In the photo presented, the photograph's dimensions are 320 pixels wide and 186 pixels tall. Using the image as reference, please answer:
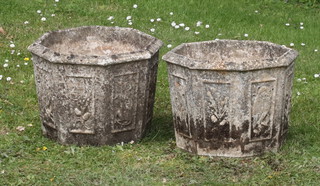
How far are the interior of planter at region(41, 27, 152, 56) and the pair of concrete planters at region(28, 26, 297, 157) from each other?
0.41 meters

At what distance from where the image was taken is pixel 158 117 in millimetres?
7500

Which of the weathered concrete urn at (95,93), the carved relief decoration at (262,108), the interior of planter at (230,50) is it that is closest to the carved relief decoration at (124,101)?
the weathered concrete urn at (95,93)

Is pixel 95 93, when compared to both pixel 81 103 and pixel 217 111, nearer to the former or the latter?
pixel 81 103

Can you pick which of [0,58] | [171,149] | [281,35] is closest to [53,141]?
[171,149]

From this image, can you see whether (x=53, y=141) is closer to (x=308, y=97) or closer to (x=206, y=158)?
(x=206, y=158)

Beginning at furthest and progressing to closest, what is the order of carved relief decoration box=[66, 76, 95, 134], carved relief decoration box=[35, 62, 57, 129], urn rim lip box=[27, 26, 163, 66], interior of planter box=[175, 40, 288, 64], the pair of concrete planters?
interior of planter box=[175, 40, 288, 64], carved relief decoration box=[35, 62, 57, 129], carved relief decoration box=[66, 76, 95, 134], urn rim lip box=[27, 26, 163, 66], the pair of concrete planters

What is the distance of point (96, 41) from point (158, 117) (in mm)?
932

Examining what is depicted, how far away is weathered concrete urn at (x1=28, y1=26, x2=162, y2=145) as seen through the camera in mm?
6320

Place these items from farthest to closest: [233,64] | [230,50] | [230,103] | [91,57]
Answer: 1. [230,50]
2. [91,57]
3. [230,103]
4. [233,64]

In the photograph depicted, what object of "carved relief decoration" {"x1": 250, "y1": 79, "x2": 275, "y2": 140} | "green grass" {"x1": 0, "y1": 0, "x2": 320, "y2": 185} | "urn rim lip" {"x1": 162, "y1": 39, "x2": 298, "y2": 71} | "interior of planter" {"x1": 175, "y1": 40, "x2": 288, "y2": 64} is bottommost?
"green grass" {"x1": 0, "y1": 0, "x2": 320, "y2": 185}

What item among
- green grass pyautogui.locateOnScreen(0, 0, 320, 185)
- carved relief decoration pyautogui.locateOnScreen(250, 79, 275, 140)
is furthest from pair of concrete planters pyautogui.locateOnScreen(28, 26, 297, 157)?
green grass pyautogui.locateOnScreen(0, 0, 320, 185)

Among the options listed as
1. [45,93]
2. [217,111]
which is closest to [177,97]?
[217,111]

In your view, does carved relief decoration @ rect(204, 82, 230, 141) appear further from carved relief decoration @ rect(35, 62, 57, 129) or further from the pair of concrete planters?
carved relief decoration @ rect(35, 62, 57, 129)

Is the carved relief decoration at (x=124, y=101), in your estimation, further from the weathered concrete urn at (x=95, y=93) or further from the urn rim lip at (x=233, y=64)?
the urn rim lip at (x=233, y=64)
